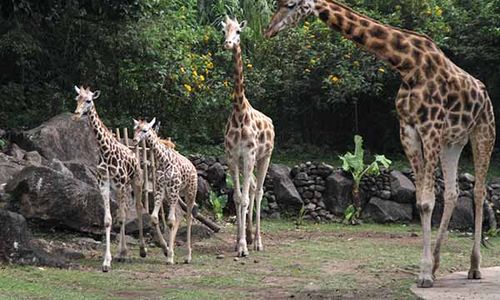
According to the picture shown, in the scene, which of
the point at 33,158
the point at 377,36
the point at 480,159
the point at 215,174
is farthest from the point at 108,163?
the point at 215,174

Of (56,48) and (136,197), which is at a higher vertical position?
(56,48)

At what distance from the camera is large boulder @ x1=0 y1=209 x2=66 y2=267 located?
10.3 metres

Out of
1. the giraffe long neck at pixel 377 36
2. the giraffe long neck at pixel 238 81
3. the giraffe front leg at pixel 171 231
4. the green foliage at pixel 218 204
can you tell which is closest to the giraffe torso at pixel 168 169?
the giraffe front leg at pixel 171 231

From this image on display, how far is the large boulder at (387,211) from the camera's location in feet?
57.4

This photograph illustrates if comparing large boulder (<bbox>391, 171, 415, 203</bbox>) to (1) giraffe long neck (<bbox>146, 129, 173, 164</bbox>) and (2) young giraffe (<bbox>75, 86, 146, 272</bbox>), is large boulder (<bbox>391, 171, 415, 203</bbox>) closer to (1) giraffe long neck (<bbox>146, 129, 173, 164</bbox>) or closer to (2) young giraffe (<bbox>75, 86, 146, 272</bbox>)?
(1) giraffe long neck (<bbox>146, 129, 173, 164</bbox>)

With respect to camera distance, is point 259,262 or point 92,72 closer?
point 259,262

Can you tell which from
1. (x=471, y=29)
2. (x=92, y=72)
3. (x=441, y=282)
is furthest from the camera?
(x=471, y=29)

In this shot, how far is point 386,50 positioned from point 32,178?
537cm

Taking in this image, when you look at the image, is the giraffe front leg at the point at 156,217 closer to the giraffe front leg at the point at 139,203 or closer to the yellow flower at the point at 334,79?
the giraffe front leg at the point at 139,203

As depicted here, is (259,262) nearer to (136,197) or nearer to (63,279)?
(136,197)

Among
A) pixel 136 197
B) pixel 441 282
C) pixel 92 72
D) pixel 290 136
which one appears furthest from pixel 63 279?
pixel 290 136

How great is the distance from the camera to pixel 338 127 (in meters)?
21.5

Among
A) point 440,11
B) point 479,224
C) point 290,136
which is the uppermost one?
point 440,11

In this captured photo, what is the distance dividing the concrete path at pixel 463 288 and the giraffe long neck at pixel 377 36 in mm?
2237
